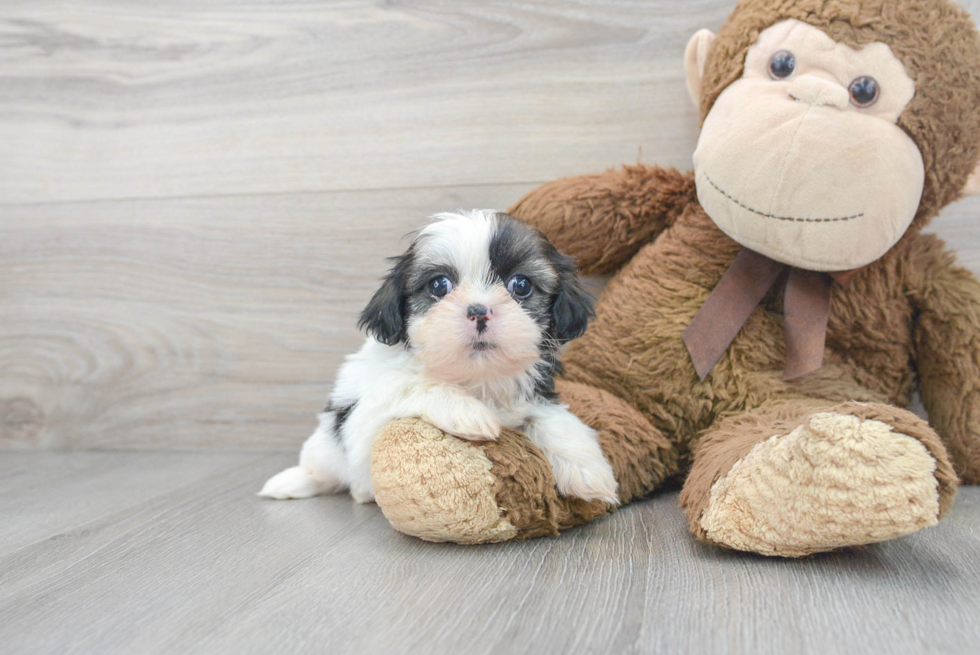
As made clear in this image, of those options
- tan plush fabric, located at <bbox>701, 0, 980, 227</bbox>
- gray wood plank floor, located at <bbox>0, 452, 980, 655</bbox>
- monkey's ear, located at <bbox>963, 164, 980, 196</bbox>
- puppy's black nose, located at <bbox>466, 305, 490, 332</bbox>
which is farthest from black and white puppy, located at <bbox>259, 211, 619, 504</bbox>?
monkey's ear, located at <bbox>963, 164, 980, 196</bbox>

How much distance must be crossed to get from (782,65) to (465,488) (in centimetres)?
94

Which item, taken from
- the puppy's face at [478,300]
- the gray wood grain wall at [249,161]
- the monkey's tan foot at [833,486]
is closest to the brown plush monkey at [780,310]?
the monkey's tan foot at [833,486]

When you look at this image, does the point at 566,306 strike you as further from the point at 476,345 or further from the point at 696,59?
the point at 696,59

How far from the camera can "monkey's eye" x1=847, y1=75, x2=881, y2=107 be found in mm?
1274

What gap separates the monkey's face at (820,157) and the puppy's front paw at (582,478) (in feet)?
1.67

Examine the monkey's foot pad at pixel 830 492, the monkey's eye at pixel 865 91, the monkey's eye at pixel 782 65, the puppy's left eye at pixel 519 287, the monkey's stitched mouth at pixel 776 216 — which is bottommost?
the monkey's foot pad at pixel 830 492

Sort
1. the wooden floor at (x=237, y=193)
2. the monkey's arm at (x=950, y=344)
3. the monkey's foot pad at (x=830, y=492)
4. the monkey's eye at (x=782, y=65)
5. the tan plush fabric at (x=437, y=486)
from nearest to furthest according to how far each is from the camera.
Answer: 1. the monkey's foot pad at (x=830, y=492)
2. the tan plush fabric at (x=437, y=486)
3. the monkey's eye at (x=782, y=65)
4. the monkey's arm at (x=950, y=344)
5. the wooden floor at (x=237, y=193)

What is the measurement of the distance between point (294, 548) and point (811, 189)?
3.43 ft

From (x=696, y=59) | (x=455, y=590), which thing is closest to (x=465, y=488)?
(x=455, y=590)

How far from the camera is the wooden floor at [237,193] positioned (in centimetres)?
170

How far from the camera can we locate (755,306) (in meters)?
1.44

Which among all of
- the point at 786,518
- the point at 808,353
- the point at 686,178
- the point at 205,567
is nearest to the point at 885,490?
the point at 786,518

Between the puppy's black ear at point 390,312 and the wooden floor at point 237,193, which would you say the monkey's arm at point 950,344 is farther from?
the puppy's black ear at point 390,312

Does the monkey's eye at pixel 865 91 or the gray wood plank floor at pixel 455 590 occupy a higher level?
the monkey's eye at pixel 865 91
